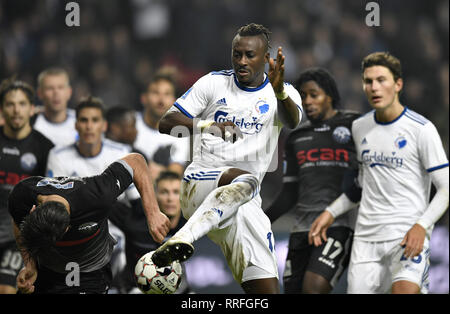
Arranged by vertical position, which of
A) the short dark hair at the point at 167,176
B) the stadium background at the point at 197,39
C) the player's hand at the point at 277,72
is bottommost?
the short dark hair at the point at 167,176

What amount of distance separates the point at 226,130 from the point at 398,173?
2.07 metres

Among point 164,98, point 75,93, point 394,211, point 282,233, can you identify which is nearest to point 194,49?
point 75,93

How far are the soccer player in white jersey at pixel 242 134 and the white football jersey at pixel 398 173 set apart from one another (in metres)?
1.27

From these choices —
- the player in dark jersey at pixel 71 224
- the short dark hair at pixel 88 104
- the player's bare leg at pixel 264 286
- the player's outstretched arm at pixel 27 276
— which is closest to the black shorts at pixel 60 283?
the player in dark jersey at pixel 71 224

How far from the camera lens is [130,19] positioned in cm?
1359

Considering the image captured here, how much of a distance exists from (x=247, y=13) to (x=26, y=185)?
853 centimetres

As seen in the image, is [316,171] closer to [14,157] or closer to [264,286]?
[264,286]

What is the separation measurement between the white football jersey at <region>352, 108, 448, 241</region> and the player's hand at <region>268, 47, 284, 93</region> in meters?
1.61

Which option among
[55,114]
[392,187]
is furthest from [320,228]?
[55,114]

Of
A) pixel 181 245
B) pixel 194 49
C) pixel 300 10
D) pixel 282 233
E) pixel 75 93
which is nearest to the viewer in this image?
pixel 181 245

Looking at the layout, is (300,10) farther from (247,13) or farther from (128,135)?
(128,135)

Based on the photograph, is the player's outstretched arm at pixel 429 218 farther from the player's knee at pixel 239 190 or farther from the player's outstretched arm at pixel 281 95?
the player's knee at pixel 239 190

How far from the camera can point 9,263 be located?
7.82 m

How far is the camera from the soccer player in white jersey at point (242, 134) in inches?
213
